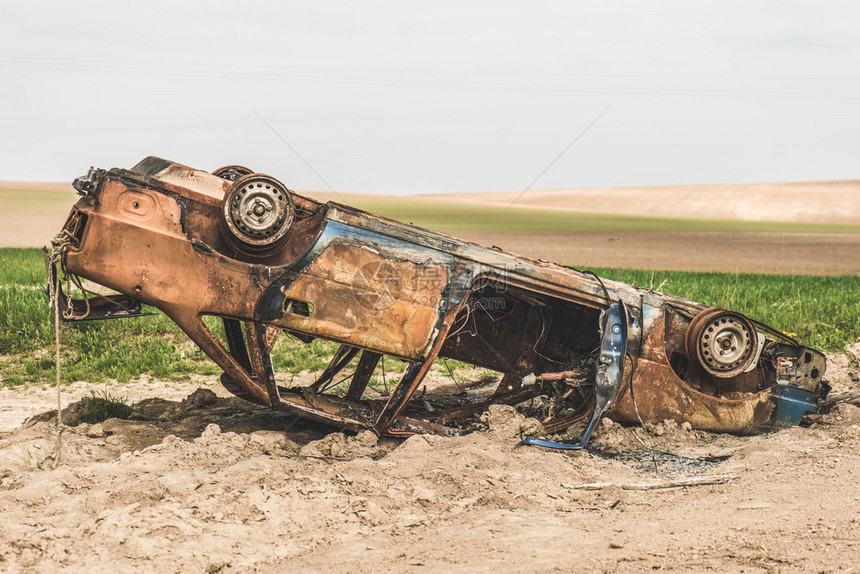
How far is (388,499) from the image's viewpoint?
4.41m

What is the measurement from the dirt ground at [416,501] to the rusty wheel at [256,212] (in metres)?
1.36

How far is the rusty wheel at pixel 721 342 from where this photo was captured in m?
5.68

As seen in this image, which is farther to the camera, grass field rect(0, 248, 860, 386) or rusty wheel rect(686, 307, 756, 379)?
grass field rect(0, 248, 860, 386)

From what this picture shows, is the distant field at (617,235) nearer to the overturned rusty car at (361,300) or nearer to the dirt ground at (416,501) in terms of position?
the overturned rusty car at (361,300)

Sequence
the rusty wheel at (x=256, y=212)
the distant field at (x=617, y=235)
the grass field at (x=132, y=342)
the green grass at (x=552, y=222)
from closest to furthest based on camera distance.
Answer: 1. the rusty wheel at (x=256, y=212)
2. the grass field at (x=132, y=342)
3. the distant field at (x=617, y=235)
4. the green grass at (x=552, y=222)

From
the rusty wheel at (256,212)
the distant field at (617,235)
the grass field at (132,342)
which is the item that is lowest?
the grass field at (132,342)

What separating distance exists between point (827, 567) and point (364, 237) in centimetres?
312

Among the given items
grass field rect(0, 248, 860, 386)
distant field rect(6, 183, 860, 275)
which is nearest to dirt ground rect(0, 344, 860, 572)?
grass field rect(0, 248, 860, 386)

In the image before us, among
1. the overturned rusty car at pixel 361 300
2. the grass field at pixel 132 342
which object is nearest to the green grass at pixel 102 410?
the grass field at pixel 132 342

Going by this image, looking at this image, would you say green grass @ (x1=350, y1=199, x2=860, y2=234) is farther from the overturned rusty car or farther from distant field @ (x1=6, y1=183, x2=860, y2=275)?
the overturned rusty car

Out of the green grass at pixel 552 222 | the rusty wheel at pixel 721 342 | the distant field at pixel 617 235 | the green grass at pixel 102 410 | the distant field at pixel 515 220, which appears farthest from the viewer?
the green grass at pixel 552 222

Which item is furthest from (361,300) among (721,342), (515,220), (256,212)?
(515,220)

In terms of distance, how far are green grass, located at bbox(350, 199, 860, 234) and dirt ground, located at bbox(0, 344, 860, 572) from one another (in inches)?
1326

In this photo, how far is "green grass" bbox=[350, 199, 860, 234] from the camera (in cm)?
4409
